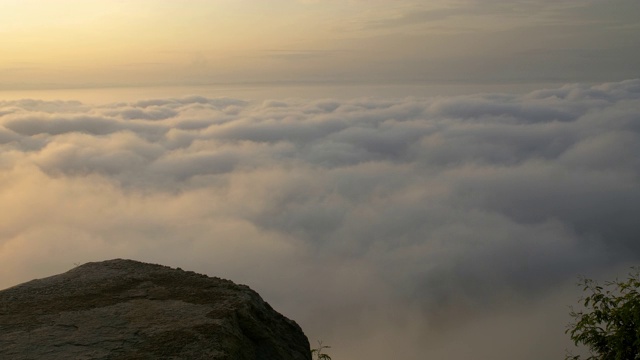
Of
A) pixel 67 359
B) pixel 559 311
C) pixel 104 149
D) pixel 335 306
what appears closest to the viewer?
pixel 67 359

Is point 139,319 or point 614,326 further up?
point 614,326

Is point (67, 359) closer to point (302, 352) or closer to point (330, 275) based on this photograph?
point (302, 352)

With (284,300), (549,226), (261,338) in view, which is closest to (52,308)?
(261,338)

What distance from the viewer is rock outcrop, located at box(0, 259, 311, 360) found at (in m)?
4.95

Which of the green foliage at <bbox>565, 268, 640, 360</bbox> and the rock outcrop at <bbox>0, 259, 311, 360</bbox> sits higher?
the green foliage at <bbox>565, 268, 640, 360</bbox>

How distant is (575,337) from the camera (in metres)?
12.0

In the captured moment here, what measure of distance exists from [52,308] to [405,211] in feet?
495

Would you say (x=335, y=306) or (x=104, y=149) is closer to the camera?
(x=335, y=306)

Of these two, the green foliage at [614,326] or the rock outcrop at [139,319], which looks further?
the green foliage at [614,326]

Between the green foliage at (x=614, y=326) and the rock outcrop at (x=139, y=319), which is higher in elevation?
the green foliage at (x=614, y=326)

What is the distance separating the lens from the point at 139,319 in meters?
5.42

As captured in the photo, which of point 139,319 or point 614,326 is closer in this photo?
point 139,319

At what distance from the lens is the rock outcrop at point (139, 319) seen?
495 centimetres

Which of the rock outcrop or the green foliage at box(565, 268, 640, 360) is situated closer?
the rock outcrop
